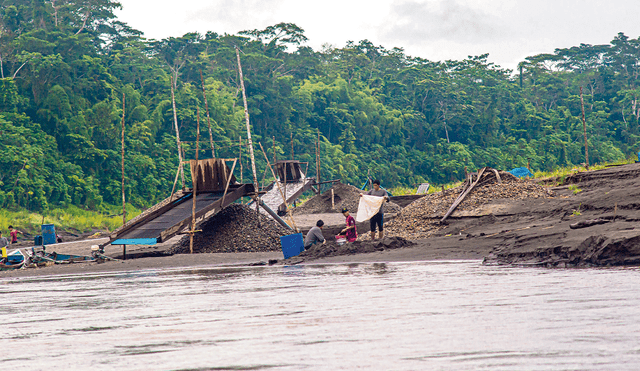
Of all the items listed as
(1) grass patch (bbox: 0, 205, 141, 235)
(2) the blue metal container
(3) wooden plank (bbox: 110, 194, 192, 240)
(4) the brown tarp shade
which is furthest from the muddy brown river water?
(1) grass patch (bbox: 0, 205, 141, 235)

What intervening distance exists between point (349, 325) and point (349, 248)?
9.40 metres

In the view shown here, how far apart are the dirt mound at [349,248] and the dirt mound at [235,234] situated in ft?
14.0

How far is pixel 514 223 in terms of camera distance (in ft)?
50.2

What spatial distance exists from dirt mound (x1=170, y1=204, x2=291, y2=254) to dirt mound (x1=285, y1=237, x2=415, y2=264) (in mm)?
4277

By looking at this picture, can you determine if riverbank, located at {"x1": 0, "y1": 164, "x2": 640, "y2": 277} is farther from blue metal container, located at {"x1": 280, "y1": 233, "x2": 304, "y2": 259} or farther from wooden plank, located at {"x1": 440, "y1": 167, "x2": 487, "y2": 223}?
blue metal container, located at {"x1": 280, "y1": 233, "x2": 304, "y2": 259}

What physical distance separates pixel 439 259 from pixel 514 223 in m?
3.56

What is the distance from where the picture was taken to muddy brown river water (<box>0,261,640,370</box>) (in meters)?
3.72

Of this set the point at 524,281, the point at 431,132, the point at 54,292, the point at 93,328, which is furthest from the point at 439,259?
the point at 431,132

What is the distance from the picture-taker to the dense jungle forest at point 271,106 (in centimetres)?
4091

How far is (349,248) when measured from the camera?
47.1 feet

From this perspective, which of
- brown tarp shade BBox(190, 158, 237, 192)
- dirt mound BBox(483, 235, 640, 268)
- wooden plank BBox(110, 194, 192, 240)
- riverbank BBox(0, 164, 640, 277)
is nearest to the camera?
dirt mound BBox(483, 235, 640, 268)

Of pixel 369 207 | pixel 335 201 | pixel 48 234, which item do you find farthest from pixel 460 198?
Result: pixel 48 234

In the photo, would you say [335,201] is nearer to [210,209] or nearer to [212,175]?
[212,175]

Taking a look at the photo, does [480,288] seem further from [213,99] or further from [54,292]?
[213,99]
